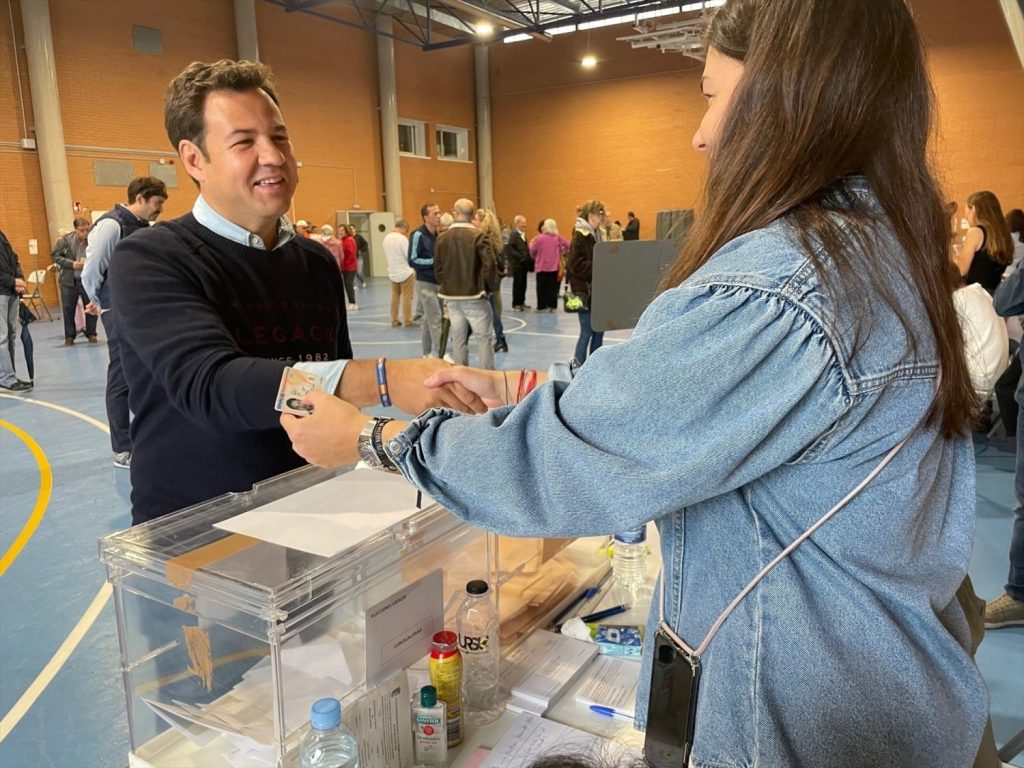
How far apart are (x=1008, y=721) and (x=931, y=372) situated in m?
2.37

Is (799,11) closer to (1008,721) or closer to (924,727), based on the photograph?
(924,727)

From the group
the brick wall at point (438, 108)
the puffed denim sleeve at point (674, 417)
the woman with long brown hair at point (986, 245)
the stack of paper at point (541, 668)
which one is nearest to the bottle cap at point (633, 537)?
the stack of paper at point (541, 668)

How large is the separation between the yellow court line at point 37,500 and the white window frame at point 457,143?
1794 centimetres

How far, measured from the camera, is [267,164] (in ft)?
6.09

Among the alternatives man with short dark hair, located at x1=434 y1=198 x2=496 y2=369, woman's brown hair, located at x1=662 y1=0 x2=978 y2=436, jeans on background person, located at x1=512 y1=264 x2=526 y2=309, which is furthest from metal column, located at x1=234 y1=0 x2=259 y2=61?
woman's brown hair, located at x1=662 y1=0 x2=978 y2=436

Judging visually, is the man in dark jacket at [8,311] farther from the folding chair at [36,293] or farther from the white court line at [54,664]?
the folding chair at [36,293]

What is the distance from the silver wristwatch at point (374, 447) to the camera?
1.03m

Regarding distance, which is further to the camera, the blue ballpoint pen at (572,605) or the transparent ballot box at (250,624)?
the blue ballpoint pen at (572,605)

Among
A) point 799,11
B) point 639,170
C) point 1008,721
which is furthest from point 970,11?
point 799,11

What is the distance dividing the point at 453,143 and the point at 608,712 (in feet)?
77.7

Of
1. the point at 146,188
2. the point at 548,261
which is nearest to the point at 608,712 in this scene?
the point at 146,188

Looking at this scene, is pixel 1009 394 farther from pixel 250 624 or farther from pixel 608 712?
pixel 250 624

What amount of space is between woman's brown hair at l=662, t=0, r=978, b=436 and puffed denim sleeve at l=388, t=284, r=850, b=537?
0.37 ft

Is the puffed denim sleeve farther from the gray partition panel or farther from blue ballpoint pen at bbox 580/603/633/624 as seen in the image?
the gray partition panel
